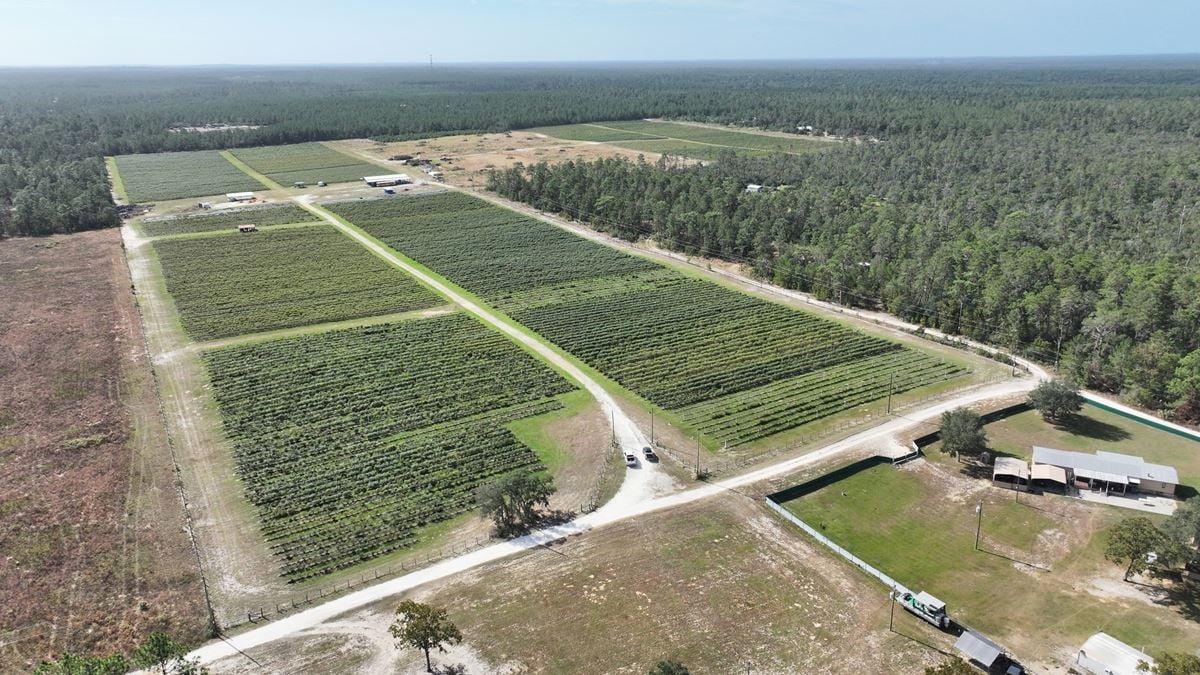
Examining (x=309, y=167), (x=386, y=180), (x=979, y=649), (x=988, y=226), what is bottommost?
(x=979, y=649)

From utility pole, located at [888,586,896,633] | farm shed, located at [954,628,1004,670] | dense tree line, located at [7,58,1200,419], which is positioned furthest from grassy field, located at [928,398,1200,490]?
farm shed, located at [954,628,1004,670]

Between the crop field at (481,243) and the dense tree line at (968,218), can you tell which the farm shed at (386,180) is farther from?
the dense tree line at (968,218)

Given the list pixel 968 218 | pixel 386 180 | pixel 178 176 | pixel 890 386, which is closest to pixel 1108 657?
pixel 890 386

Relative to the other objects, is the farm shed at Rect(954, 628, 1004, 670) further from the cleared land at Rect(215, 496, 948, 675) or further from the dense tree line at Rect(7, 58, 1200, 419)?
the dense tree line at Rect(7, 58, 1200, 419)

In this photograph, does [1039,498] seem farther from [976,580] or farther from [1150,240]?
[1150,240]

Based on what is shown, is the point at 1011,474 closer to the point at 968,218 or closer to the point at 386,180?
the point at 968,218

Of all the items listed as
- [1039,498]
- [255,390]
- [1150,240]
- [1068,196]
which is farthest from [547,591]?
[1068,196]
